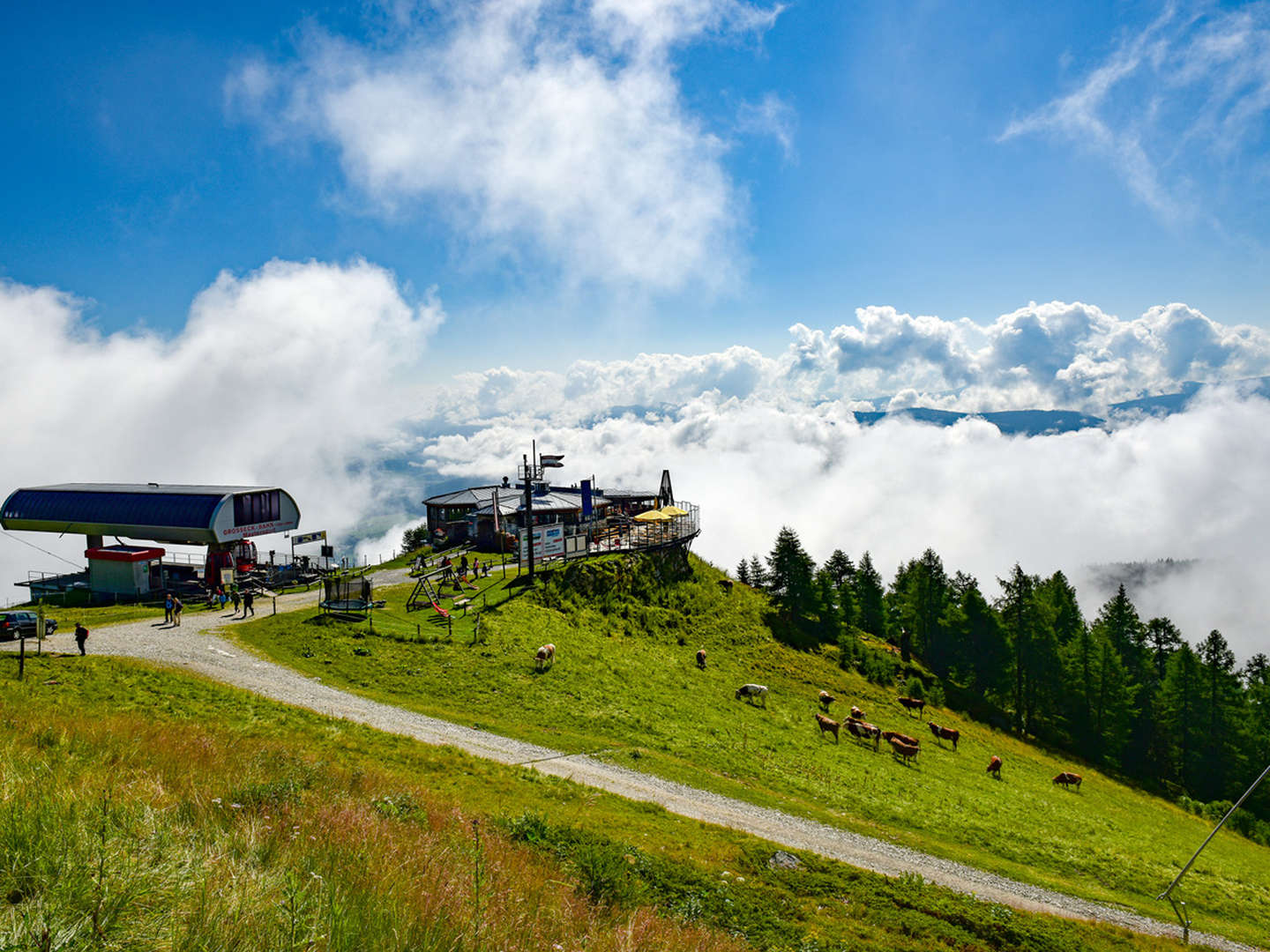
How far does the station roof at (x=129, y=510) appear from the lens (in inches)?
1766

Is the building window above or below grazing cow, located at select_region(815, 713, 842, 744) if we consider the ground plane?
above

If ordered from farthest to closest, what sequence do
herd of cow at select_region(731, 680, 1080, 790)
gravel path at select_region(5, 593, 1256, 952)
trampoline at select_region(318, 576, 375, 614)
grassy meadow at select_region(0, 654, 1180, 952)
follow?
trampoline at select_region(318, 576, 375, 614)
herd of cow at select_region(731, 680, 1080, 790)
gravel path at select_region(5, 593, 1256, 952)
grassy meadow at select_region(0, 654, 1180, 952)

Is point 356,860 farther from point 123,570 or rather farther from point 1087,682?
point 1087,682

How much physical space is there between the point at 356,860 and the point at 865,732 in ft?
119

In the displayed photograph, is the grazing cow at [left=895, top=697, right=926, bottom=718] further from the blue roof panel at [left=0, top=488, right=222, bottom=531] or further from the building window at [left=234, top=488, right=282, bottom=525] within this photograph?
the blue roof panel at [left=0, top=488, right=222, bottom=531]

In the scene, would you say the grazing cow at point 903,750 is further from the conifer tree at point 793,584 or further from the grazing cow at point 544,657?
the conifer tree at point 793,584

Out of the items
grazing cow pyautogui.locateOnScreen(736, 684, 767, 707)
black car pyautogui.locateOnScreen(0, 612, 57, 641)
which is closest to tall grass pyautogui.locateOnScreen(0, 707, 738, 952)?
black car pyautogui.locateOnScreen(0, 612, 57, 641)

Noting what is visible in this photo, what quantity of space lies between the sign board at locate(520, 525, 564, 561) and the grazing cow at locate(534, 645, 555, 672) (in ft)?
43.5

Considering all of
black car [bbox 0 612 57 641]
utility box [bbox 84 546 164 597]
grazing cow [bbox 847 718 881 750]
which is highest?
utility box [bbox 84 546 164 597]

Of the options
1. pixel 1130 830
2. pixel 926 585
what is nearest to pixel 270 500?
pixel 1130 830

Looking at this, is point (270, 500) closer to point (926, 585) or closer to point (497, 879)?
point (497, 879)

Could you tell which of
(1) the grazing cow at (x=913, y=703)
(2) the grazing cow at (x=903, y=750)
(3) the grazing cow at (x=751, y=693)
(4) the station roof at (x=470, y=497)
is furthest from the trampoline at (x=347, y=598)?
(1) the grazing cow at (x=913, y=703)

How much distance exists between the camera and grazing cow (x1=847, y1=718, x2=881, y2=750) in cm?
3588

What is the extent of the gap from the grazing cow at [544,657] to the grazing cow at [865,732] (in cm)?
1884
